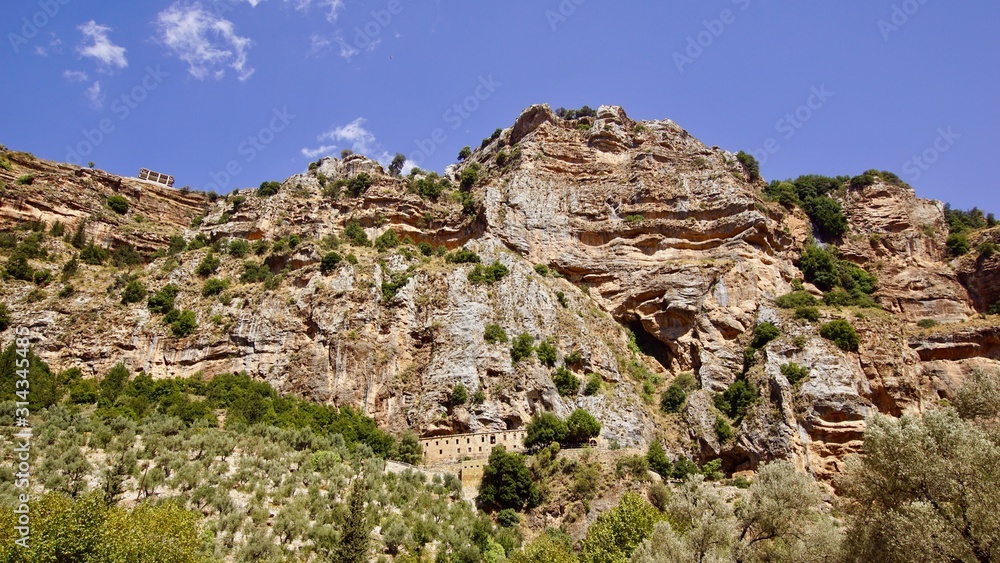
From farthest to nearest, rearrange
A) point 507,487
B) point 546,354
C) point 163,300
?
1. point 163,300
2. point 546,354
3. point 507,487

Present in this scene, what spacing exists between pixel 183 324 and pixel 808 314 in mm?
50566

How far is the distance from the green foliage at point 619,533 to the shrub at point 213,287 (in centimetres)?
4036

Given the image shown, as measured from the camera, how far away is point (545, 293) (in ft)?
189

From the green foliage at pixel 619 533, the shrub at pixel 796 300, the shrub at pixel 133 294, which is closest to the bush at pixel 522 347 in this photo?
the green foliage at pixel 619 533

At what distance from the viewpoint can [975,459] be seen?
66.6 ft

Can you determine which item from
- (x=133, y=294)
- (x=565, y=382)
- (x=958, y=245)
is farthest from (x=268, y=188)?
(x=958, y=245)

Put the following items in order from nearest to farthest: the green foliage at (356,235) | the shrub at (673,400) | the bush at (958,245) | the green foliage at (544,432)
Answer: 1. the green foliage at (544,432)
2. the shrub at (673,400)
3. the bush at (958,245)
4. the green foliage at (356,235)

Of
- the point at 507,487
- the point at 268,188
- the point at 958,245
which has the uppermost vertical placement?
the point at 268,188

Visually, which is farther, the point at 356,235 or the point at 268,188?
the point at 268,188

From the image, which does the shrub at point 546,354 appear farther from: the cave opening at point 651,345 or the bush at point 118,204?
the bush at point 118,204

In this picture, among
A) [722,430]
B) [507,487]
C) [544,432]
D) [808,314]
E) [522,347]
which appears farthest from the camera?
[808,314]

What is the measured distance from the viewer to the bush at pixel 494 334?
168 feet

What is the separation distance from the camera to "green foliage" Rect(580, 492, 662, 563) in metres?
30.0

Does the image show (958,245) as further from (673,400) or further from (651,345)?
(673,400)
